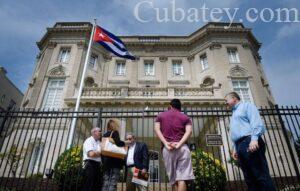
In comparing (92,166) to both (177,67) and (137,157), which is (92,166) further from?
(177,67)

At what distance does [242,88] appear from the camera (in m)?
19.6

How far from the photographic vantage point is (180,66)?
23.8 meters

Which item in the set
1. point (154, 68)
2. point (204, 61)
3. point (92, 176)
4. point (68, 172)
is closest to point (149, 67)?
point (154, 68)

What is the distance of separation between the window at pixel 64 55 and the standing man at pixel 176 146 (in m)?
19.5

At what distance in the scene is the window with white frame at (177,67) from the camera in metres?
23.0

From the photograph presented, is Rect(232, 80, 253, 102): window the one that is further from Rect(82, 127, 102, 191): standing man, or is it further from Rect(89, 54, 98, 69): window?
Rect(82, 127, 102, 191): standing man

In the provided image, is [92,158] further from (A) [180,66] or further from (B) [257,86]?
(A) [180,66]

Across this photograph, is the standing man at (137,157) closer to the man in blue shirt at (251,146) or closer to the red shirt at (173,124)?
the red shirt at (173,124)

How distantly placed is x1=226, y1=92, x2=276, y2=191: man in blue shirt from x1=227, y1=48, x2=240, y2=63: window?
18727 mm

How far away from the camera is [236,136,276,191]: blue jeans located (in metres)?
3.38

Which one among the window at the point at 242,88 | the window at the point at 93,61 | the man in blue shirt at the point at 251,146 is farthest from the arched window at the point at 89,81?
the man in blue shirt at the point at 251,146

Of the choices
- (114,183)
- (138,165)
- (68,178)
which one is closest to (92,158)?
(114,183)

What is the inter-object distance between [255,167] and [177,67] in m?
20.6

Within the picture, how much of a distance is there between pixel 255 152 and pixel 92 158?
3.21 meters
